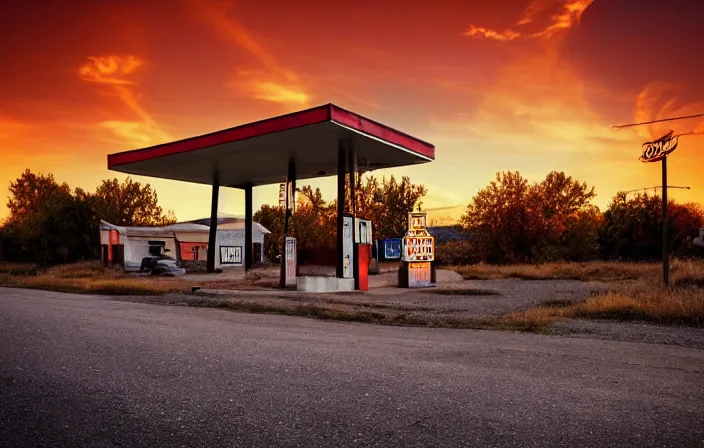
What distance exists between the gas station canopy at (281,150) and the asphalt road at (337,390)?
1051cm

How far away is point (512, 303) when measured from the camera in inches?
649

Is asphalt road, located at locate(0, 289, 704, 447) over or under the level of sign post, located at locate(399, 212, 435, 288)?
under

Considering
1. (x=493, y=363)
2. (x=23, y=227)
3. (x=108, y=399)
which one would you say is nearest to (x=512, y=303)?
(x=493, y=363)

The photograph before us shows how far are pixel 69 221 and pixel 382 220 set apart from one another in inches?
952

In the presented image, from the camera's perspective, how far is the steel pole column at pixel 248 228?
31.0 m

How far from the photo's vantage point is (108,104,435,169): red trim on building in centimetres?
1800

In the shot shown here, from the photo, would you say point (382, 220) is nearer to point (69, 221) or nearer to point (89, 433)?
point (69, 221)

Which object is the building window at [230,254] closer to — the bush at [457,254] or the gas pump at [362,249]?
the bush at [457,254]

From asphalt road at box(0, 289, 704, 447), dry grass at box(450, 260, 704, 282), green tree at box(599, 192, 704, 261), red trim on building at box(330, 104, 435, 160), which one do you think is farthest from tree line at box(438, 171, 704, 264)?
asphalt road at box(0, 289, 704, 447)

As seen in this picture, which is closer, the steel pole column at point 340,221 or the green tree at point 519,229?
the steel pole column at point 340,221

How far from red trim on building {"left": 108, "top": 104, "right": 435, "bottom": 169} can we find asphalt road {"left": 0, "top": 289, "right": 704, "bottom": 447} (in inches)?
391

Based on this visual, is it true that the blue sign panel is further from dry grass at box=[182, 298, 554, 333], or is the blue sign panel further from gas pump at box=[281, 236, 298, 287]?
dry grass at box=[182, 298, 554, 333]

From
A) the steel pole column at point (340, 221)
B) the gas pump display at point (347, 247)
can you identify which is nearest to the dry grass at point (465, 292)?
the gas pump display at point (347, 247)

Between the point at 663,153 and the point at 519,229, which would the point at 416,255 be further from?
the point at 519,229
